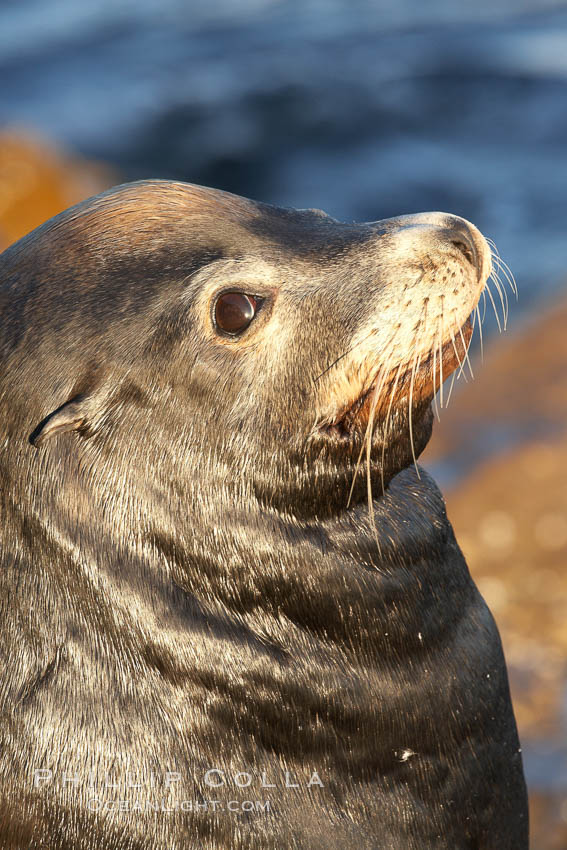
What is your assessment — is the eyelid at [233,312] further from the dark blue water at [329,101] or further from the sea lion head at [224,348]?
the dark blue water at [329,101]

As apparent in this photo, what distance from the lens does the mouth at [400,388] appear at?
3.30m

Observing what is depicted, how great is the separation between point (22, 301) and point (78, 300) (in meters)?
0.17

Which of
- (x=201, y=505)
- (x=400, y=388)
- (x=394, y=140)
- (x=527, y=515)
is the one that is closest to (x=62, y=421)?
(x=201, y=505)

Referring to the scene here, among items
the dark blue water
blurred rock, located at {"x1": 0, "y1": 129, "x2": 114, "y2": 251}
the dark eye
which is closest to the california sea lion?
the dark eye

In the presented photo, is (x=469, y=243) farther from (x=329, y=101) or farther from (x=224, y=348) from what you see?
(x=329, y=101)

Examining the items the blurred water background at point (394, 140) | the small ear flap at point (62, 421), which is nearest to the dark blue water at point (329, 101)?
the blurred water background at point (394, 140)

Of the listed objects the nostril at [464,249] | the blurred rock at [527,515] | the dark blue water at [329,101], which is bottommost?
the blurred rock at [527,515]

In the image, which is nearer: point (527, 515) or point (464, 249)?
point (464, 249)

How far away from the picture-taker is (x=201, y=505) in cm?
324

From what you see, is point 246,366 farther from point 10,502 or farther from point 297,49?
point 297,49

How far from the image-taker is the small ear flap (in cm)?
313

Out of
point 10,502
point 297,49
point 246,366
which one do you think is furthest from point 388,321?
Result: point 297,49

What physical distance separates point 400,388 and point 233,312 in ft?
1.67

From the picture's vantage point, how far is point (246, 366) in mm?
3244
